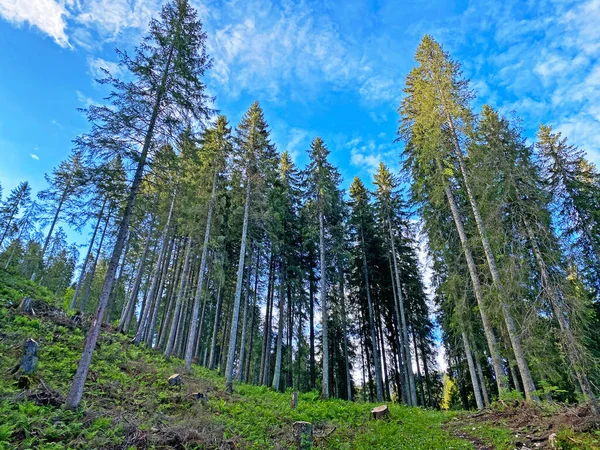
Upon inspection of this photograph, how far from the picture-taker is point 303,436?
6766mm

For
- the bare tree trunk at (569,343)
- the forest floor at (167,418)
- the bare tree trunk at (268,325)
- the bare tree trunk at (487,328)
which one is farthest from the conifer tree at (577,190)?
the bare tree trunk at (268,325)

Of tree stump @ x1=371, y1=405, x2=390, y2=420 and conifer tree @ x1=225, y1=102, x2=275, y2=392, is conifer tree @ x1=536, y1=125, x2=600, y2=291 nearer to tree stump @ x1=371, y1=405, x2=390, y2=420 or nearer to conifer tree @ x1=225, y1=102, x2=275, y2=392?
tree stump @ x1=371, y1=405, x2=390, y2=420

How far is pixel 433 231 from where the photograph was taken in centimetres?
1402

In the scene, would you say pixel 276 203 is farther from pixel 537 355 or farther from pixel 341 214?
pixel 537 355

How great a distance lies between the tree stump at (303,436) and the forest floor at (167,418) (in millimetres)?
338

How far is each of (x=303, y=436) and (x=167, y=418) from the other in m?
3.17

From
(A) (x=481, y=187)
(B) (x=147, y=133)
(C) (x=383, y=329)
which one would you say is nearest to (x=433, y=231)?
(A) (x=481, y=187)

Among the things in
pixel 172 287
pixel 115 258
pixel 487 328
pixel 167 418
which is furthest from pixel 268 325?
pixel 115 258

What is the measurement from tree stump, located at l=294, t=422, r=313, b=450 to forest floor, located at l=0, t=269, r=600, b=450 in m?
0.34

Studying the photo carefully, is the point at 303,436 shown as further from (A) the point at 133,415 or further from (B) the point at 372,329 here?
(B) the point at 372,329

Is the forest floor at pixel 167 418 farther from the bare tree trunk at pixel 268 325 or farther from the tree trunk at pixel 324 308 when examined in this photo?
the bare tree trunk at pixel 268 325

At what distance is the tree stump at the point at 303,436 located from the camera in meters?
6.66

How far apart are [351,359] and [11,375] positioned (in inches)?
816

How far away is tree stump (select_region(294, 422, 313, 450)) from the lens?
6.66 metres
